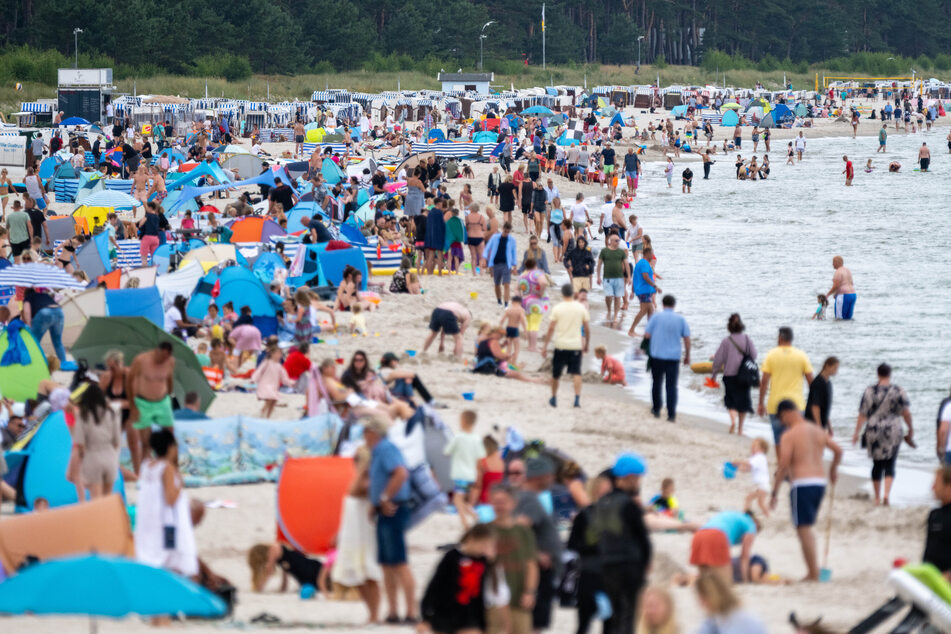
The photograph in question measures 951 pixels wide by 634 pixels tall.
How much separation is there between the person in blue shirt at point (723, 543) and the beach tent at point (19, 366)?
635 centimetres

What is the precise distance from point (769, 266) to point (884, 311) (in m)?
5.20

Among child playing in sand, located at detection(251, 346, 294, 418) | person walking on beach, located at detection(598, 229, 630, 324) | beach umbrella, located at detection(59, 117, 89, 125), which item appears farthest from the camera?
beach umbrella, located at detection(59, 117, 89, 125)

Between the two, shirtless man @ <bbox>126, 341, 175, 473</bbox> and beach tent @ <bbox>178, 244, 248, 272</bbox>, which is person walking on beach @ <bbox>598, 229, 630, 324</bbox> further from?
shirtless man @ <bbox>126, 341, 175, 473</bbox>

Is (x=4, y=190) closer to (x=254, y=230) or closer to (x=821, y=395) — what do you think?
(x=254, y=230)

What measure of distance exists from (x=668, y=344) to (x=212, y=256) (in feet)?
23.6

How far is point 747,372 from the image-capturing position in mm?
11758

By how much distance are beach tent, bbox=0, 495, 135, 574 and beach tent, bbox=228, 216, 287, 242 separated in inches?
492

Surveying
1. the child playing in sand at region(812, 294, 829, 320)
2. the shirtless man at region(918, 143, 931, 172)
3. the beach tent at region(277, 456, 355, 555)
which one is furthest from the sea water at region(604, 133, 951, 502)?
the beach tent at region(277, 456, 355, 555)

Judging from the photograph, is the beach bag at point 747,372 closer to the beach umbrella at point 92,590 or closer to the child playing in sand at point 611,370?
the child playing in sand at point 611,370

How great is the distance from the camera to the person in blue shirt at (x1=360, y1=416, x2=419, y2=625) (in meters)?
6.68

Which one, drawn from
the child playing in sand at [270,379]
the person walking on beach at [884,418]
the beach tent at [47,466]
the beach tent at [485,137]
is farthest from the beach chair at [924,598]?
the beach tent at [485,137]

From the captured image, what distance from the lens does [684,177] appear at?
4031 centimetres

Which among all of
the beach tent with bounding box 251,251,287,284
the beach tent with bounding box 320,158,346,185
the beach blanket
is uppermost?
the beach tent with bounding box 320,158,346,185

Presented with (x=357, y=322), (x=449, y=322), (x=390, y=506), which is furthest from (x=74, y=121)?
(x=390, y=506)
